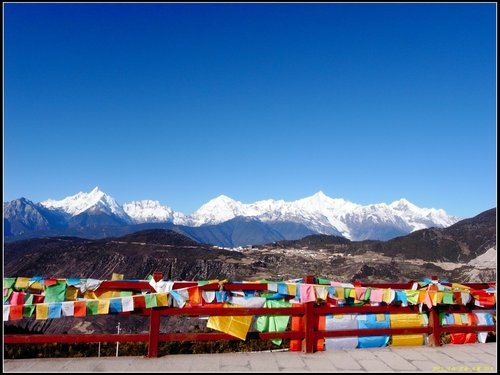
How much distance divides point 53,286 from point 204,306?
3.20m

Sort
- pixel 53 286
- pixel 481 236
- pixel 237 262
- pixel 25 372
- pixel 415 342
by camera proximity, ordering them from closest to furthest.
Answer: pixel 25 372 < pixel 53 286 < pixel 415 342 < pixel 237 262 < pixel 481 236

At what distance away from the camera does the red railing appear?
8.59 metres

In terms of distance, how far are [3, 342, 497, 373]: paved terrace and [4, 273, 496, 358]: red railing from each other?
0.35 m

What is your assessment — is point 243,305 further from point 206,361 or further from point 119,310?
point 119,310

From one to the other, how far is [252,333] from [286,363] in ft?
3.43

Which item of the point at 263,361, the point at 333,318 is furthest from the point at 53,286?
the point at 333,318

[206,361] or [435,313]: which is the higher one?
[435,313]

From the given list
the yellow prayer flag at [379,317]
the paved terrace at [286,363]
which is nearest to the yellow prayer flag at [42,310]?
the paved terrace at [286,363]

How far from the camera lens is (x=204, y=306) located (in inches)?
372

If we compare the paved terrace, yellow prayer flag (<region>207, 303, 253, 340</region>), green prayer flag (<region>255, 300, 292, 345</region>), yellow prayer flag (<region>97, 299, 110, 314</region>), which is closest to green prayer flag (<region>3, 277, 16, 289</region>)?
the paved terrace

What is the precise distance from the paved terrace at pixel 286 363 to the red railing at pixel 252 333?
1.13ft

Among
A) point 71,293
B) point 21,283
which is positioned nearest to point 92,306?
point 71,293

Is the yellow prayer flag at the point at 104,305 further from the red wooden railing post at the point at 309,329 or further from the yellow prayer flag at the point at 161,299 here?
the red wooden railing post at the point at 309,329

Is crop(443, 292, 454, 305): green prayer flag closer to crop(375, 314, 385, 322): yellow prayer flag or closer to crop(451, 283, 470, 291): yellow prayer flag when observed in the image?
crop(451, 283, 470, 291): yellow prayer flag
